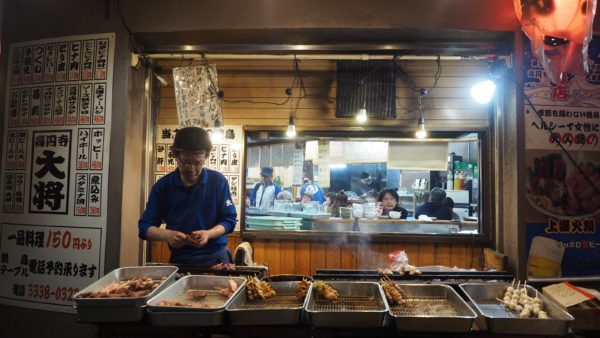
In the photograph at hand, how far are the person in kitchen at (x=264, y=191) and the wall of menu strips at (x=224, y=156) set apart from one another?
1.22 m

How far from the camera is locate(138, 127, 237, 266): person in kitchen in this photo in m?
4.22

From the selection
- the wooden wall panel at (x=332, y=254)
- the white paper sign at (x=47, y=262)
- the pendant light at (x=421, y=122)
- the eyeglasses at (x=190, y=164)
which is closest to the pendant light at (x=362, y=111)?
the pendant light at (x=421, y=122)

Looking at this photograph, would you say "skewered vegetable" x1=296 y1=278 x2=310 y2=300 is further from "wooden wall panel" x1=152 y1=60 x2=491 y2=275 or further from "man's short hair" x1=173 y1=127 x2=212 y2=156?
"wooden wall panel" x1=152 y1=60 x2=491 y2=275

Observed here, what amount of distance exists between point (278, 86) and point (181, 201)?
3.23 metres

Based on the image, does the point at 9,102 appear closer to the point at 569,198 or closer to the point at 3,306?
the point at 3,306

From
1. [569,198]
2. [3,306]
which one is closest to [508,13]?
[569,198]

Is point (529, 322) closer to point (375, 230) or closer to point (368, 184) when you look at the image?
point (375, 230)

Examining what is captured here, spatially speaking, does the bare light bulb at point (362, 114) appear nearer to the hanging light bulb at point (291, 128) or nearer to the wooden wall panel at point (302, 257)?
the hanging light bulb at point (291, 128)

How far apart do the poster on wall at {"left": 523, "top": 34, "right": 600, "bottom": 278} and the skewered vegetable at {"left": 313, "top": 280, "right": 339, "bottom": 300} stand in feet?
9.17

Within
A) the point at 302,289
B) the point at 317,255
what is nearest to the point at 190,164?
the point at 302,289

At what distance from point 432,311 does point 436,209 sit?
4879mm

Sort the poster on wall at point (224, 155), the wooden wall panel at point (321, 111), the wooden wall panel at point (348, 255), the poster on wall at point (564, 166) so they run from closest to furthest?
the poster on wall at point (564, 166) → the wooden wall panel at point (321, 111) → the wooden wall panel at point (348, 255) → the poster on wall at point (224, 155)

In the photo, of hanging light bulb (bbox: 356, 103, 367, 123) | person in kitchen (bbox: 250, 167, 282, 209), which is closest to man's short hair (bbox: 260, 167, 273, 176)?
person in kitchen (bbox: 250, 167, 282, 209)

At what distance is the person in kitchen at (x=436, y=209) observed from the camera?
7574 millimetres
